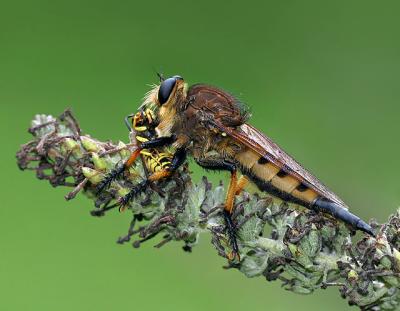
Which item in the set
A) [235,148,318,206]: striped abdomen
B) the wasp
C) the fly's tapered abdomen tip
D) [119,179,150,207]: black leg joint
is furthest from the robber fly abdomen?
the fly's tapered abdomen tip

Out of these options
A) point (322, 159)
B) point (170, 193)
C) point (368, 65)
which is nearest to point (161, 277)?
point (322, 159)

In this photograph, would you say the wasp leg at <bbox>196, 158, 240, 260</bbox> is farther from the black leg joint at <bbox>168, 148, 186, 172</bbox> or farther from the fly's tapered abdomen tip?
the fly's tapered abdomen tip

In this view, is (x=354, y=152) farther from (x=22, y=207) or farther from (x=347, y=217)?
(x=347, y=217)

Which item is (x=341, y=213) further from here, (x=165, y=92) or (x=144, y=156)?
(x=165, y=92)

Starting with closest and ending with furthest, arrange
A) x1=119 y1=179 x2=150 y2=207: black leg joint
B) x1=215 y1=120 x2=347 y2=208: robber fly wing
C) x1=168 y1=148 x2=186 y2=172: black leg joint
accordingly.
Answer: x1=119 y1=179 x2=150 y2=207: black leg joint → x1=168 y1=148 x2=186 y2=172: black leg joint → x1=215 y1=120 x2=347 y2=208: robber fly wing

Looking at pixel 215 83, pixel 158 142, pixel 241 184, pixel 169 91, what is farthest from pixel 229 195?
pixel 215 83

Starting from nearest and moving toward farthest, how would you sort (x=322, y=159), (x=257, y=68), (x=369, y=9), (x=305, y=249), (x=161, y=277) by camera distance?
(x=305, y=249), (x=161, y=277), (x=322, y=159), (x=257, y=68), (x=369, y=9)
